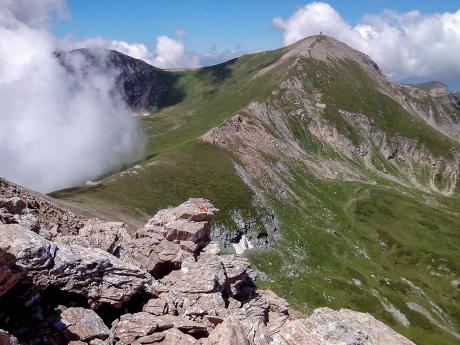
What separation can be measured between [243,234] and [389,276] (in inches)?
2105

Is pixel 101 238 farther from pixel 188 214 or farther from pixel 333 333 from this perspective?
pixel 333 333

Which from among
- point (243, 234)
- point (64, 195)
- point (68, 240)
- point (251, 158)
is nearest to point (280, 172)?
point (251, 158)

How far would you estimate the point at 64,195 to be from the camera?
4734 inches

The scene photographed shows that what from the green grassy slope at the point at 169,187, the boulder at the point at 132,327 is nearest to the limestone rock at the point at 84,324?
the boulder at the point at 132,327

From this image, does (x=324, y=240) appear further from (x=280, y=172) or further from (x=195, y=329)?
(x=195, y=329)

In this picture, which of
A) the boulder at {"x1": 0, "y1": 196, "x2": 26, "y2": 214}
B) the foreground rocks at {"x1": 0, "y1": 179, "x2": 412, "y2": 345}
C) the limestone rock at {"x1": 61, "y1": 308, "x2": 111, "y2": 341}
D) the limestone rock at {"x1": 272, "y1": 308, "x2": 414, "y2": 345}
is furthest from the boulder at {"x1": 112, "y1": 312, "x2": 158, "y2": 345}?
the boulder at {"x1": 0, "y1": 196, "x2": 26, "y2": 214}

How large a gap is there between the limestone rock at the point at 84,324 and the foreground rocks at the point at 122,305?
53 mm

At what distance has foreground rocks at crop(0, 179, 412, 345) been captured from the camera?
23062 millimetres

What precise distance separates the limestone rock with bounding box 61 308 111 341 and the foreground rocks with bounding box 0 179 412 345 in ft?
0.17

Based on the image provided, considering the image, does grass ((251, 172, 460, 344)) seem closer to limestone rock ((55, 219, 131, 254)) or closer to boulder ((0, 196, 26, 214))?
limestone rock ((55, 219, 131, 254))

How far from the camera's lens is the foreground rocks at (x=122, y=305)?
75.7ft

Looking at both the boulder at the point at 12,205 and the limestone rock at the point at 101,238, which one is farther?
the limestone rock at the point at 101,238

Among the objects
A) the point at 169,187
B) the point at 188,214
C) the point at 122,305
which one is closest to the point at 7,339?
the point at 122,305

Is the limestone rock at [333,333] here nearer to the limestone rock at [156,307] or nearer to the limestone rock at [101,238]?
the limestone rock at [156,307]
